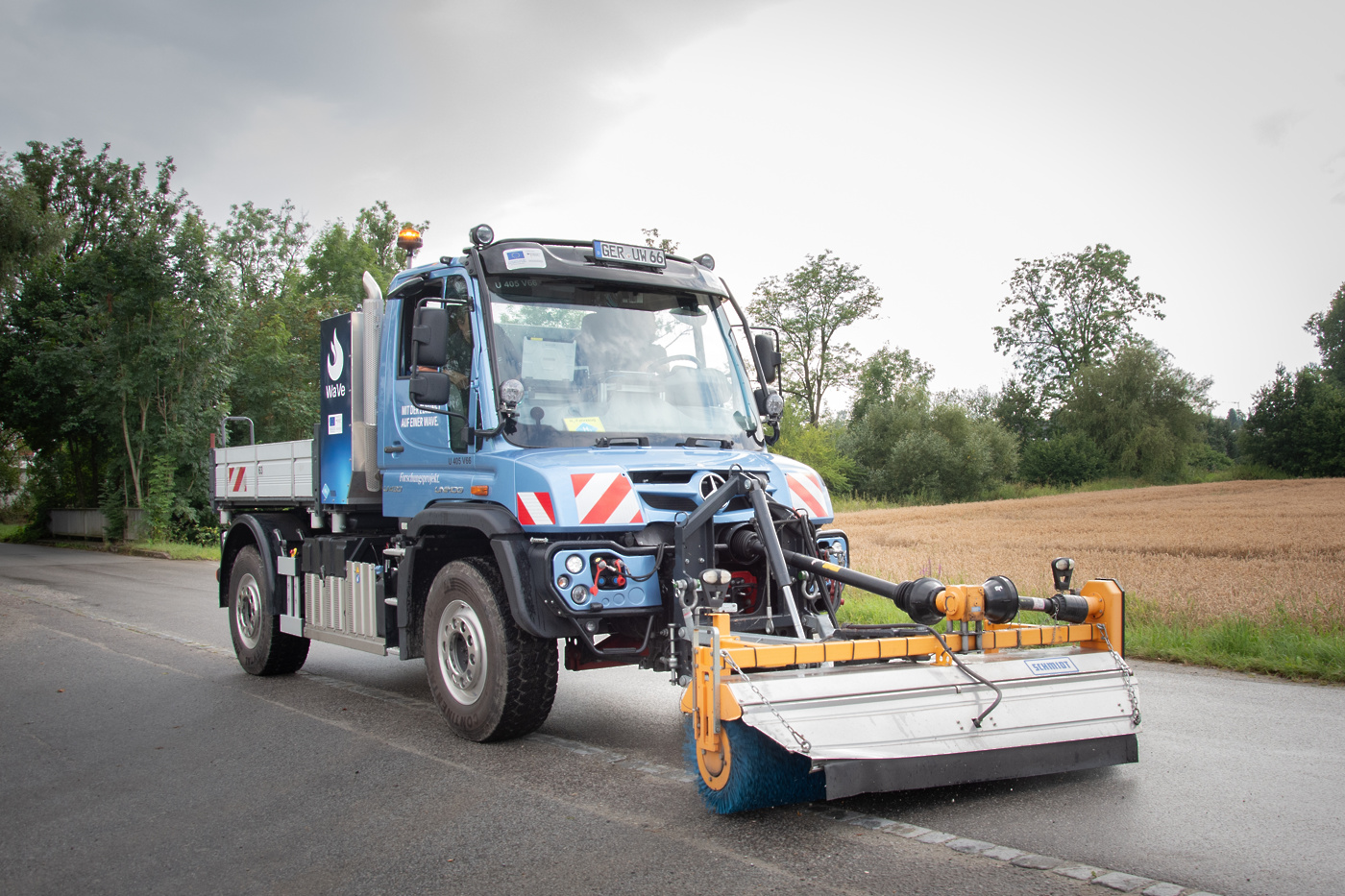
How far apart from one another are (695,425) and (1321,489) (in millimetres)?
36760

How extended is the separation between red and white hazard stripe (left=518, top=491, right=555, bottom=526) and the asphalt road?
1302 mm

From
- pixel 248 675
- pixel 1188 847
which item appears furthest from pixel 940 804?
pixel 248 675

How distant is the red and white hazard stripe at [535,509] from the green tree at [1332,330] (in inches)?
3583

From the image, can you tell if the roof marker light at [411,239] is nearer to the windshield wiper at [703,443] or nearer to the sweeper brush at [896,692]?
the windshield wiper at [703,443]

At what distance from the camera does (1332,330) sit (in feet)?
279

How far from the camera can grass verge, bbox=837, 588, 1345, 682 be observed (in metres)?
7.71

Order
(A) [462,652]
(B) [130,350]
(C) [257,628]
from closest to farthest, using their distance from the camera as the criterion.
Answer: (A) [462,652] → (C) [257,628] → (B) [130,350]

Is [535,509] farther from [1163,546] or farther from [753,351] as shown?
[1163,546]

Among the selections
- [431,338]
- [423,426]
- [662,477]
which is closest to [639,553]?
[662,477]

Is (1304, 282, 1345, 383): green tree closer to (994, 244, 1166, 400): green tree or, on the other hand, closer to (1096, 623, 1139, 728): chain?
(994, 244, 1166, 400): green tree

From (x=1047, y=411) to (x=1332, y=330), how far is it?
132 ft

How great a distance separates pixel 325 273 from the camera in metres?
49.4

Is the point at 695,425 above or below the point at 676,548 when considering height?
above

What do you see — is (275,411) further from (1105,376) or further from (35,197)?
(1105,376)
